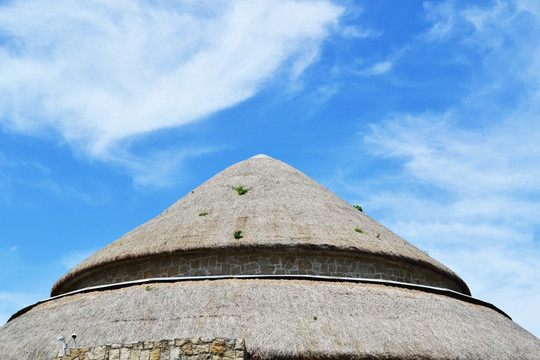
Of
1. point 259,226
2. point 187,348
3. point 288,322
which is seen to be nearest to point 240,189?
point 259,226

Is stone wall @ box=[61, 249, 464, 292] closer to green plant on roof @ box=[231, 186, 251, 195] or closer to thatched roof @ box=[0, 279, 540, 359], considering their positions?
thatched roof @ box=[0, 279, 540, 359]

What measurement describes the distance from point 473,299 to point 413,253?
2545 mm

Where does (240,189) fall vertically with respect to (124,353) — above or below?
above

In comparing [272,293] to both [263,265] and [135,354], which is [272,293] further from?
[135,354]

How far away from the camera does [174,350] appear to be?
39.9 feet

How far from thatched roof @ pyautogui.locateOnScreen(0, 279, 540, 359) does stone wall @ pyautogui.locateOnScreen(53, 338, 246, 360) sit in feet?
4.34

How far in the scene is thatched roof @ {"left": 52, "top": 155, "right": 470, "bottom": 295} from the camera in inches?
728

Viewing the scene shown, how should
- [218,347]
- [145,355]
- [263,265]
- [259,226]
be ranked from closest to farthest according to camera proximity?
[218,347], [145,355], [263,265], [259,226]

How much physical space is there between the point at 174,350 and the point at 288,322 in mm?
3163

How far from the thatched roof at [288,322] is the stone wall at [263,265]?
5.55ft

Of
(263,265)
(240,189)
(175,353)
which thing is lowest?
(175,353)

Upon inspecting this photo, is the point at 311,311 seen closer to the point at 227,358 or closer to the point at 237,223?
the point at 227,358

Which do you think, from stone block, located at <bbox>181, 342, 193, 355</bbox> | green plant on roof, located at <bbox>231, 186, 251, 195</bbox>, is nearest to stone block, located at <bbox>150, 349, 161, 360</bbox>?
stone block, located at <bbox>181, 342, 193, 355</bbox>

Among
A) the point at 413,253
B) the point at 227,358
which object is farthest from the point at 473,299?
the point at 227,358
